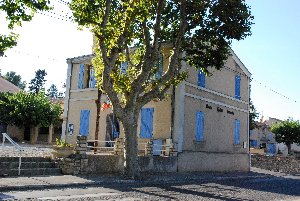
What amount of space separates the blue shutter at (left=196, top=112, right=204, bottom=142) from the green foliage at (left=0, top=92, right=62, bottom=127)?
57.9 ft

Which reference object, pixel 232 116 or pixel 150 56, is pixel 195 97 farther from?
pixel 150 56

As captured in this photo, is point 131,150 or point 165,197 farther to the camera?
point 131,150

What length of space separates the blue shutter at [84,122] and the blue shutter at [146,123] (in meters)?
4.31

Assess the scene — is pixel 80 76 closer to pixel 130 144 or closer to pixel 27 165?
pixel 130 144

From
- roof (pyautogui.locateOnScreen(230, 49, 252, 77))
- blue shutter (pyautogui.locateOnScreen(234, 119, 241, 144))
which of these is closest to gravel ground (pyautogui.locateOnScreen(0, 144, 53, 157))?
blue shutter (pyautogui.locateOnScreen(234, 119, 241, 144))

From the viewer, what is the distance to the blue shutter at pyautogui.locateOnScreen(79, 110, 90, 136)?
22.4 meters

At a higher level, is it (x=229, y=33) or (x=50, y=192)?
(x=229, y=33)

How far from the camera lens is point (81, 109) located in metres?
23.0

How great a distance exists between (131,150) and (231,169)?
12.0m

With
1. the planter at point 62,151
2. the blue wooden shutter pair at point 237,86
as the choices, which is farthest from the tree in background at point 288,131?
the planter at point 62,151

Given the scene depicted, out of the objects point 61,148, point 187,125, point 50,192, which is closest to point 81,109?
point 187,125

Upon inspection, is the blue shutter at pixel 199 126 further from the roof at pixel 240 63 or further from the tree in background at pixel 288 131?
the tree in background at pixel 288 131

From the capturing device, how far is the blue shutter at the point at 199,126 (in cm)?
2094

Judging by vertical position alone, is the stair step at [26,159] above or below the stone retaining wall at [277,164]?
above
